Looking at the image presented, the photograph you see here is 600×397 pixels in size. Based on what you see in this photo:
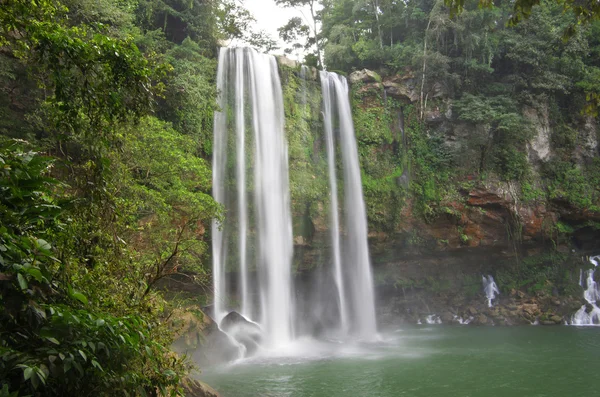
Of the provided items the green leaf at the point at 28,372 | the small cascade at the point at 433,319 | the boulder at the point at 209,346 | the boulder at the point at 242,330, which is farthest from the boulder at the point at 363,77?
the green leaf at the point at 28,372

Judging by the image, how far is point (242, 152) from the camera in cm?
1603

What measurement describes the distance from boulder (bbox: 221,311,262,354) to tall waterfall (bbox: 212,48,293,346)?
0.69 metres

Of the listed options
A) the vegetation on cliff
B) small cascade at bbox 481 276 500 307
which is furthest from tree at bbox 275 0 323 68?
small cascade at bbox 481 276 500 307

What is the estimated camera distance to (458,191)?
18.9 metres

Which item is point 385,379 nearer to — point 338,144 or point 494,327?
point 494,327

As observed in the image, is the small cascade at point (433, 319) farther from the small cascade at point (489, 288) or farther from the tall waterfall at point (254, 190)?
the tall waterfall at point (254, 190)

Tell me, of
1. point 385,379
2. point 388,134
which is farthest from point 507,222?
point 385,379

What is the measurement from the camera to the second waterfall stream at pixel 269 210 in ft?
50.0

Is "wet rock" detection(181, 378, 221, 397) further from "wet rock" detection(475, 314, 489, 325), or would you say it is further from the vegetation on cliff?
"wet rock" detection(475, 314, 489, 325)

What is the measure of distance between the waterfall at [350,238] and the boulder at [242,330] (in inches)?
188

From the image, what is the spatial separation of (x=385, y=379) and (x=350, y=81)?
13.8 metres

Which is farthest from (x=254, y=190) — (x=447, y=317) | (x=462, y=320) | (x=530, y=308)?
(x=530, y=308)

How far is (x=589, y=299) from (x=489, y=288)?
379cm

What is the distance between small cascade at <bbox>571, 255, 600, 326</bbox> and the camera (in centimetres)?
1736
